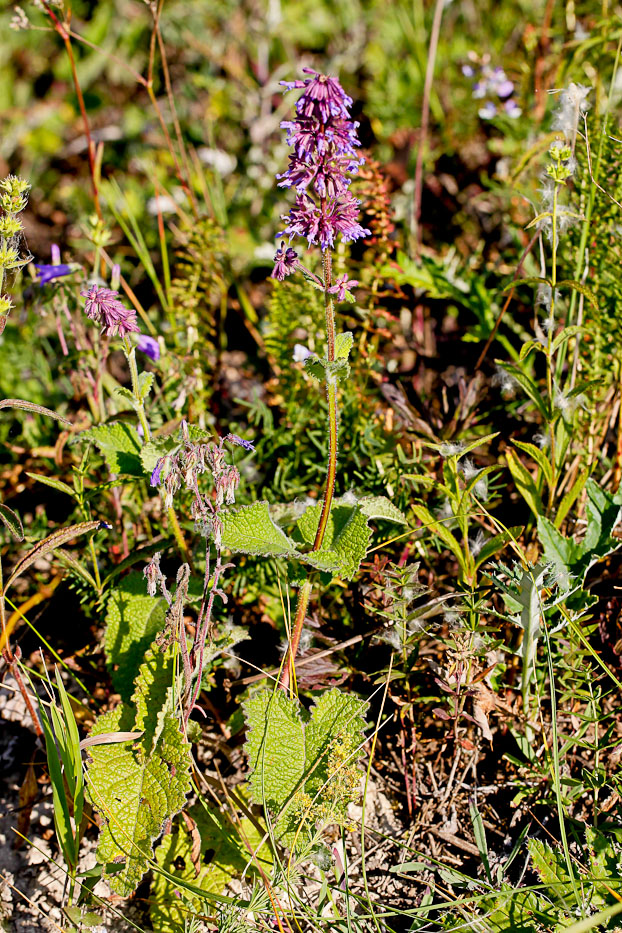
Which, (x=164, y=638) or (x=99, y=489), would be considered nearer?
(x=164, y=638)

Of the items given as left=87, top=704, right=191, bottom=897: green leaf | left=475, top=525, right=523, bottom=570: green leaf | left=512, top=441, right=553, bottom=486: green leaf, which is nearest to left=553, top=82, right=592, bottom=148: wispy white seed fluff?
left=512, top=441, right=553, bottom=486: green leaf

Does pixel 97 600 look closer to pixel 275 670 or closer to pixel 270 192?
pixel 275 670

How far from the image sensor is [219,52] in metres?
4.76

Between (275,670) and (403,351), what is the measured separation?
4.98ft

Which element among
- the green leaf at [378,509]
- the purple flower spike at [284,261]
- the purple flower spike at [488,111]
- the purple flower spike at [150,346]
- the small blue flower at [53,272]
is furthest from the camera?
the purple flower spike at [488,111]

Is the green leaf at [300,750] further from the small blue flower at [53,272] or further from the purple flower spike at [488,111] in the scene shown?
the purple flower spike at [488,111]

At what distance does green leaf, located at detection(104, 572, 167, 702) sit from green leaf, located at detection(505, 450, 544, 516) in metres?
1.01

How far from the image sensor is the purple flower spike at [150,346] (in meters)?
2.66

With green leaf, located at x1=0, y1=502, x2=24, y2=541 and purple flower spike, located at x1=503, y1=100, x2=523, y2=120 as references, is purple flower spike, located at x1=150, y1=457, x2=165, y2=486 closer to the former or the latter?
green leaf, located at x1=0, y1=502, x2=24, y2=541

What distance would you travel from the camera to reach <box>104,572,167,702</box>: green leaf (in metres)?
2.04

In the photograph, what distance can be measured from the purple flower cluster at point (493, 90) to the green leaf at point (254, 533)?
2.37 metres

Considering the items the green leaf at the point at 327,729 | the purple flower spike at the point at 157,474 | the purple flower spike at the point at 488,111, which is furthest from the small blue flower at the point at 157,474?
the purple flower spike at the point at 488,111

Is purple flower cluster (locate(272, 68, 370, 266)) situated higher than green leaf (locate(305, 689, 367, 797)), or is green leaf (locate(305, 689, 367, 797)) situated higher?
purple flower cluster (locate(272, 68, 370, 266))

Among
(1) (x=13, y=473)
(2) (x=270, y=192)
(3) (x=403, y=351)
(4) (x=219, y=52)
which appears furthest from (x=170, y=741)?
(4) (x=219, y=52)
